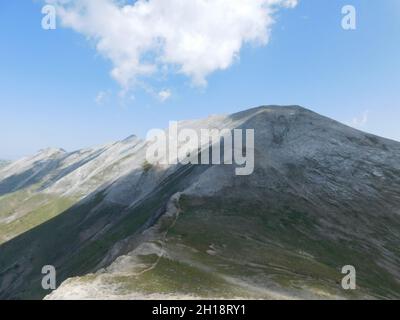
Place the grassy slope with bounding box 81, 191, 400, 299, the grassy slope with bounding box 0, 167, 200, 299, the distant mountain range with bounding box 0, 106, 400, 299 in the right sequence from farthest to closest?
the grassy slope with bounding box 0, 167, 200, 299 → the distant mountain range with bounding box 0, 106, 400, 299 → the grassy slope with bounding box 81, 191, 400, 299

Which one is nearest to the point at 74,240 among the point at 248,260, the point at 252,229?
the point at 252,229

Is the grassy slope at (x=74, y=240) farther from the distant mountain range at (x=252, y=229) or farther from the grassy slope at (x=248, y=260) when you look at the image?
the grassy slope at (x=248, y=260)

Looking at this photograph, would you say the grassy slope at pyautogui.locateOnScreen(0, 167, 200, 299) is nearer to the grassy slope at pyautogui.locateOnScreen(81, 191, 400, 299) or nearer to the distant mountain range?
the distant mountain range

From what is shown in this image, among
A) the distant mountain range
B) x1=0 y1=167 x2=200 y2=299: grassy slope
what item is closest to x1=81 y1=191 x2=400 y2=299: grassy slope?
the distant mountain range

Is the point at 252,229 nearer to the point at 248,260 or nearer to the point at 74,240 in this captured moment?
the point at 248,260

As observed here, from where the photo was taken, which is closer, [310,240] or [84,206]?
[310,240]

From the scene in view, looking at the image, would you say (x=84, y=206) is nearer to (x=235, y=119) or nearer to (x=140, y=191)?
(x=140, y=191)

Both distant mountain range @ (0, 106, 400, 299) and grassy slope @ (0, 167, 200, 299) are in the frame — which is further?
grassy slope @ (0, 167, 200, 299)
